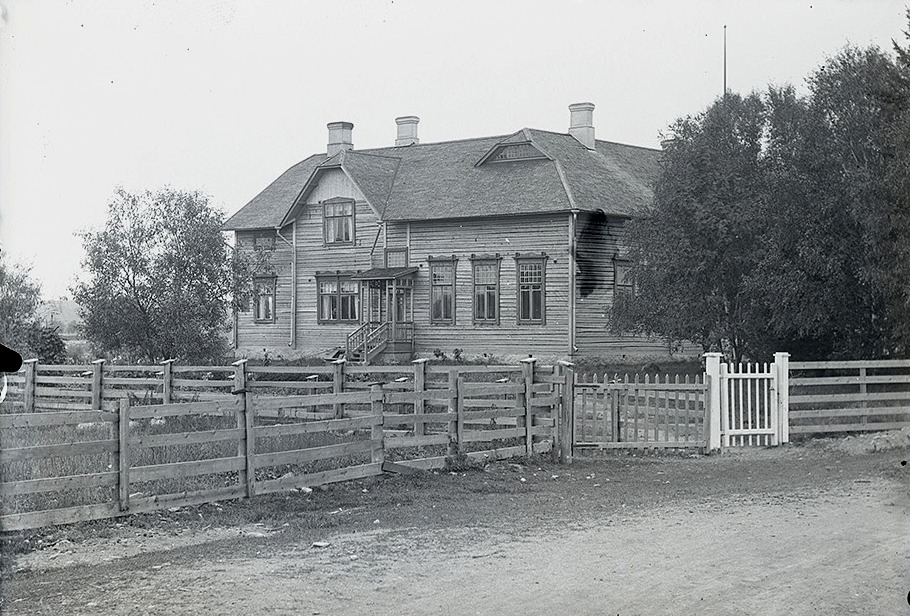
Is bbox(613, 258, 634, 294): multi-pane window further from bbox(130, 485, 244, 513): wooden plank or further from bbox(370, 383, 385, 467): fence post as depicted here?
bbox(130, 485, 244, 513): wooden plank

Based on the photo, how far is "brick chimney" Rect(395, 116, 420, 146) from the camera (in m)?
45.2

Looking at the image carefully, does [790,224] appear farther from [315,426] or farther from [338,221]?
[338,221]

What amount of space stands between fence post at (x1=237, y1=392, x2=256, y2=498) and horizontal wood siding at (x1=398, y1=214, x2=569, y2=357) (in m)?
24.3

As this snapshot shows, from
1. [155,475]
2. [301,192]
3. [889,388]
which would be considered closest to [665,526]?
[155,475]

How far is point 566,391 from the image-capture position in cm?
1555

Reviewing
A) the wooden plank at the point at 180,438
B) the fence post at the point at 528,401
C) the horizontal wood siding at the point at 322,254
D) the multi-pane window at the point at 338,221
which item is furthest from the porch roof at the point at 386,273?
the wooden plank at the point at 180,438

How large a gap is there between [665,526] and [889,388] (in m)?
13.5

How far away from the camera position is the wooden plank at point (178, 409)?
10625 millimetres

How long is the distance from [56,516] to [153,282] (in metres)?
20.2

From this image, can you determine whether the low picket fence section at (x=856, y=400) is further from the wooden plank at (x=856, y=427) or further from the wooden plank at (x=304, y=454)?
the wooden plank at (x=304, y=454)

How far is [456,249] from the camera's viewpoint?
37.7 m

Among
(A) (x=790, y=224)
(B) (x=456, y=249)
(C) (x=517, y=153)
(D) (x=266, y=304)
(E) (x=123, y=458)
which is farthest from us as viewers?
(D) (x=266, y=304)

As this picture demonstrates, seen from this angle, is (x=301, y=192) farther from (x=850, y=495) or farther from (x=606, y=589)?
(x=606, y=589)

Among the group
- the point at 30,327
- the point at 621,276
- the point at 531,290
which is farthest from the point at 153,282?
the point at 621,276
